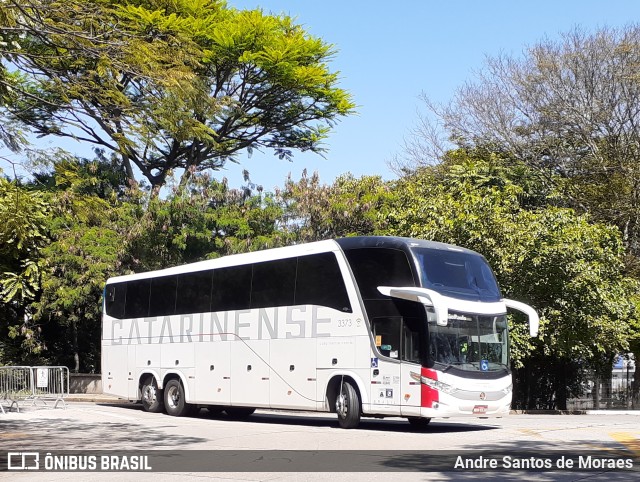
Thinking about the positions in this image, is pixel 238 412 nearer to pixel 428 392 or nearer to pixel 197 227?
pixel 428 392

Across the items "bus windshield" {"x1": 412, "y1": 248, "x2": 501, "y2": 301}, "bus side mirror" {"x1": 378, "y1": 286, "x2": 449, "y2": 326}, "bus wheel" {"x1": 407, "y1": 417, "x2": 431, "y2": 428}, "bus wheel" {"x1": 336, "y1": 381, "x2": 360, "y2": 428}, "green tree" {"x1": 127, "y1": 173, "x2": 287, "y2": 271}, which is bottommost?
"bus wheel" {"x1": 407, "y1": 417, "x2": 431, "y2": 428}

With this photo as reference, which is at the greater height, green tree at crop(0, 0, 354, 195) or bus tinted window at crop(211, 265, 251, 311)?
green tree at crop(0, 0, 354, 195)

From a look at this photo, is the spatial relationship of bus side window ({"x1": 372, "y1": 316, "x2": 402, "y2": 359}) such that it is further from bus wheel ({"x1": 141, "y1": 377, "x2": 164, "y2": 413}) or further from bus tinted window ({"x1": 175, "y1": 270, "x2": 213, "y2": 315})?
bus wheel ({"x1": 141, "y1": 377, "x2": 164, "y2": 413})

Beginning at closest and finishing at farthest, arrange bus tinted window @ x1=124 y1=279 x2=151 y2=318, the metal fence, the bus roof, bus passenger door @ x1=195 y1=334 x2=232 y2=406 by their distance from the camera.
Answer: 1. the bus roof
2. bus passenger door @ x1=195 y1=334 x2=232 y2=406
3. bus tinted window @ x1=124 y1=279 x2=151 y2=318
4. the metal fence

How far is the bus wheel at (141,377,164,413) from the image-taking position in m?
25.3

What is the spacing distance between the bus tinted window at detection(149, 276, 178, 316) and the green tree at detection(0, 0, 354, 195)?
3.69 m

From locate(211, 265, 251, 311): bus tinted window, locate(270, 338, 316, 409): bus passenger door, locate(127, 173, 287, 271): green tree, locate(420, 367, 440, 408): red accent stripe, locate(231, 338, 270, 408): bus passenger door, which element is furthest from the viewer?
locate(127, 173, 287, 271): green tree

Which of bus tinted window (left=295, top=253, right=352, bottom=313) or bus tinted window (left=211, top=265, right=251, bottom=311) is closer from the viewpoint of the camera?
bus tinted window (left=295, top=253, right=352, bottom=313)

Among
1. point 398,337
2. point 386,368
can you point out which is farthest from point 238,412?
point 398,337

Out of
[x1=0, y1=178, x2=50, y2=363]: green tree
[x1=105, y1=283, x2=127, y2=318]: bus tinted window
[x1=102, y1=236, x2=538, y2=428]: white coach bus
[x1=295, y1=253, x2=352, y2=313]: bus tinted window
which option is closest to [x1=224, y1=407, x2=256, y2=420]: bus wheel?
[x1=102, y1=236, x2=538, y2=428]: white coach bus

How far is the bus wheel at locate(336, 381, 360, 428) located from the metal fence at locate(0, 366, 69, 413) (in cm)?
989

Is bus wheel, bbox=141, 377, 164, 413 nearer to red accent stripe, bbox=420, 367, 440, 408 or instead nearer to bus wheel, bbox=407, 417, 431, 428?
bus wheel, bbox=407, 417, 431, 428

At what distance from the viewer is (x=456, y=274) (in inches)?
763

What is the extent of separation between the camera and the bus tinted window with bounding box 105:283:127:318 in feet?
88.3
